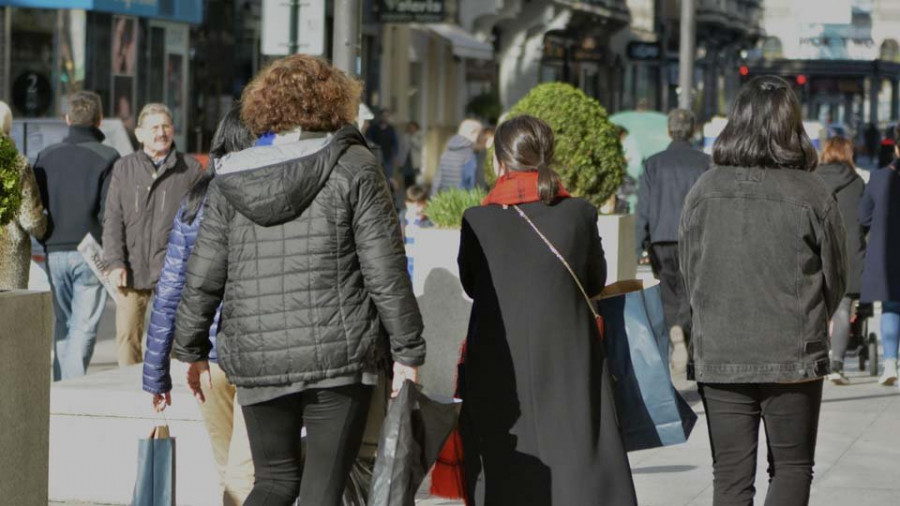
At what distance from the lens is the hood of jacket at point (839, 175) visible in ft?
41.7

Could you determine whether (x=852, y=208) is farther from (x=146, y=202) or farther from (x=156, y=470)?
(x=156, y=470)

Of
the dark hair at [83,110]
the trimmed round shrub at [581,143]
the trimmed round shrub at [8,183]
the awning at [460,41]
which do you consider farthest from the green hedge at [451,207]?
the awning at [460,41]

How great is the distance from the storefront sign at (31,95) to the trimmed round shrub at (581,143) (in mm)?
13940

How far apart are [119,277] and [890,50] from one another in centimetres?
10465

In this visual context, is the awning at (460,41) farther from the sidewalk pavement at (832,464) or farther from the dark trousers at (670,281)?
the sidewalk pavement at (832,464)

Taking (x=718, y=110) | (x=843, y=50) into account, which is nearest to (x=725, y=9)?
(x=718, y=110)

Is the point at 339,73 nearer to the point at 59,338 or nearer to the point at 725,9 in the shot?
the point at 59,338

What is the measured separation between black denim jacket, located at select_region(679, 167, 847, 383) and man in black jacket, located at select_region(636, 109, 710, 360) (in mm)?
6491

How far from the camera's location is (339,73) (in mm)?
5777

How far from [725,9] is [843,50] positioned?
31210 millimetres

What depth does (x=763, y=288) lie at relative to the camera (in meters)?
6.08

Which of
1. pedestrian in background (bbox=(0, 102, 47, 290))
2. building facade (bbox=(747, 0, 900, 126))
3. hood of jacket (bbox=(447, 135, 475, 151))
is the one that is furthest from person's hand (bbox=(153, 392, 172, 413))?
building facade (bbox=(747, 0, 900, 126))

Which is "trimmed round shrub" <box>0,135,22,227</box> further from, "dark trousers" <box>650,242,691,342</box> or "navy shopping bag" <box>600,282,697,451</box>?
"dark trousers" <box>650,242,691,342</box>

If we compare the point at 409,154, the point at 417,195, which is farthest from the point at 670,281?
the point at 409,154
